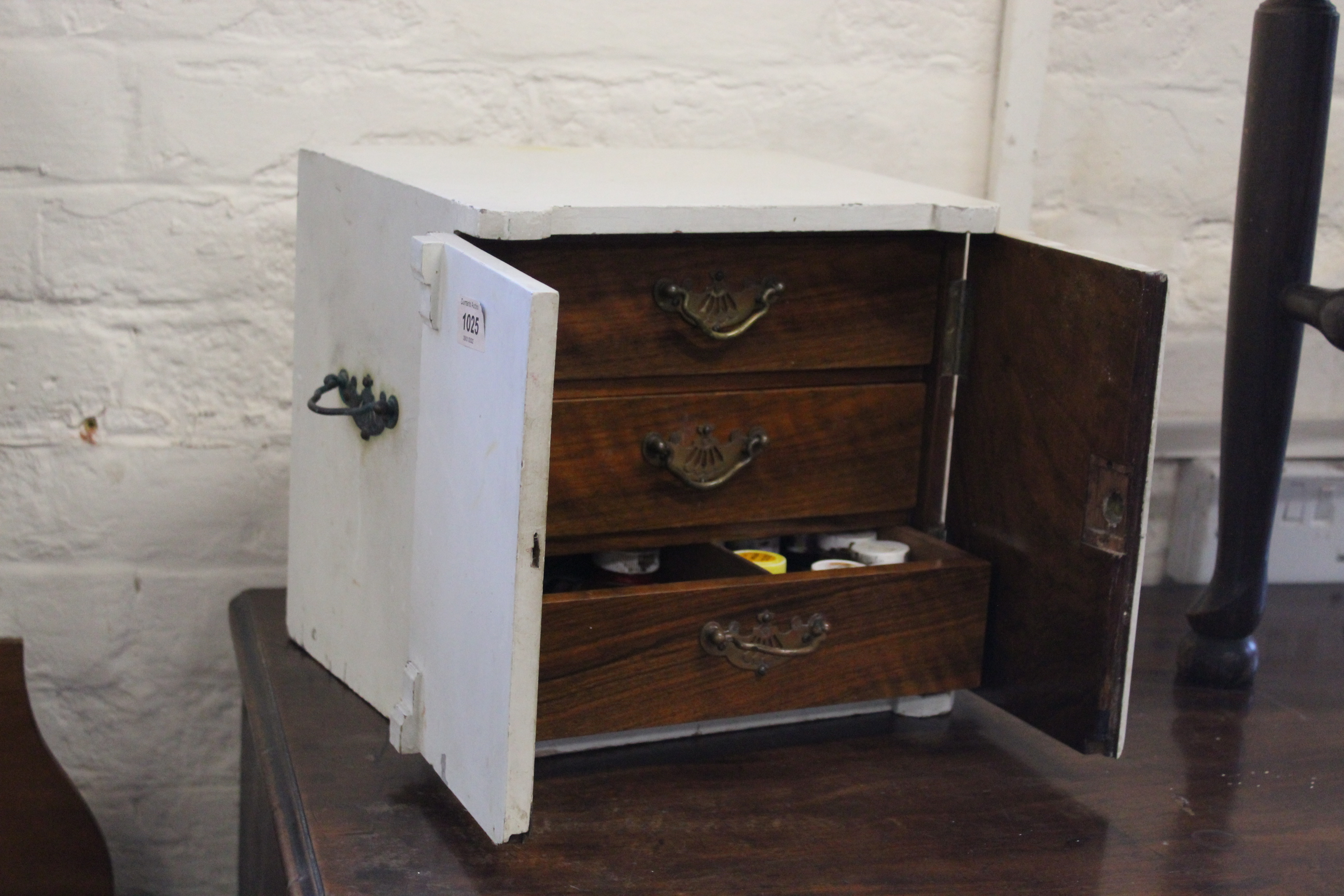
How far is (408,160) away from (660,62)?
1.29 ft

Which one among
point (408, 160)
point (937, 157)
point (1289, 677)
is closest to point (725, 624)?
point (408, 160)

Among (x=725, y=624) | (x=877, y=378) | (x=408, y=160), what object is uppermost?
(x=408, y=160)

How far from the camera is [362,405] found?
1013mm

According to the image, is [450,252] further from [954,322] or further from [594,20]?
[594,20]

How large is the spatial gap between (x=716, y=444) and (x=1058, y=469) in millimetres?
238

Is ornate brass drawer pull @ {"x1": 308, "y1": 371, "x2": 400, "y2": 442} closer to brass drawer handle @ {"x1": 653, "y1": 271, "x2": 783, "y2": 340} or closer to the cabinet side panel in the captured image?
the cabinet side panel

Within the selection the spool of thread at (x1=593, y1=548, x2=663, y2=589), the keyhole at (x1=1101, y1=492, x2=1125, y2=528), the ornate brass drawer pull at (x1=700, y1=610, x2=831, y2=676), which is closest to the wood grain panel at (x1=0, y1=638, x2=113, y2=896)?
the spool of thread at (x1=593, y1=548, x2=663, y2=589)

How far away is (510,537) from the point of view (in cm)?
79

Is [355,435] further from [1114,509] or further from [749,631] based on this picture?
[1114,509]

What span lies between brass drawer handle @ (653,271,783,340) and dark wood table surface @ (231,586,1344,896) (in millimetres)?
299

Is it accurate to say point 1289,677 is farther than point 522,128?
No

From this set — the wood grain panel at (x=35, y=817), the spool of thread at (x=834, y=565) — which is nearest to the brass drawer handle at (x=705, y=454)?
the spool of thread at (x=834, y=565)

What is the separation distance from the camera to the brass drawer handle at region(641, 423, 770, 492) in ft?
3.27

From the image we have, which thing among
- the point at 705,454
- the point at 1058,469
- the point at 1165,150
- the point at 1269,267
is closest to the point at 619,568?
the point at 705,454
